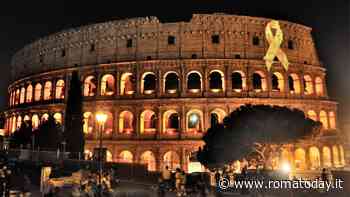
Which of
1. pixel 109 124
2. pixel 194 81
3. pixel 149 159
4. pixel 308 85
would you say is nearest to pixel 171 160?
pixel 149 159

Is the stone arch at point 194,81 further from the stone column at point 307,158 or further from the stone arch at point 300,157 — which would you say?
the stone column at point 307,158

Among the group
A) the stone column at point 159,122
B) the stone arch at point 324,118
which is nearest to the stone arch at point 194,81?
the stone column at point 159,122

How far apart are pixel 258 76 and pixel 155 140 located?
11.3m

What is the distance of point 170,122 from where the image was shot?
29.0m

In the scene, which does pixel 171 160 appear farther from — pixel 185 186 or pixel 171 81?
pixel 185 186

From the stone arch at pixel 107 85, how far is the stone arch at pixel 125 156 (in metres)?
5.18

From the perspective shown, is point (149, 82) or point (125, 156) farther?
point (149, 82)

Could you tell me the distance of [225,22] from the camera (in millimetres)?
27797

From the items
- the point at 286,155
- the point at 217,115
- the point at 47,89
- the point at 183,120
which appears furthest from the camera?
the point at 47,89

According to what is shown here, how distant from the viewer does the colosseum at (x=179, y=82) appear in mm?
26391

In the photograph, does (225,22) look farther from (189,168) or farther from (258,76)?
(189,168)

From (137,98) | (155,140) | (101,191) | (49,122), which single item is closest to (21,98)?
(49,122)

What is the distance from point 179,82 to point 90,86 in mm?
9081

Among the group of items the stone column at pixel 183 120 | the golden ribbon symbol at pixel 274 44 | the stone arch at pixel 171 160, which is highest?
the golden ribbon symbol at pixel 274 44
